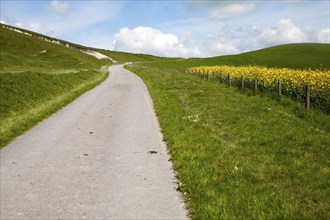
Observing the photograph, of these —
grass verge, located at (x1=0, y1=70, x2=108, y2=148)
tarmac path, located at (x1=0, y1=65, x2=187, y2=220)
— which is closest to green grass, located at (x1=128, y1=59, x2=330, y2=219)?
tarmac path, located at (x1=0, y1=65, x2=187, y2=220)

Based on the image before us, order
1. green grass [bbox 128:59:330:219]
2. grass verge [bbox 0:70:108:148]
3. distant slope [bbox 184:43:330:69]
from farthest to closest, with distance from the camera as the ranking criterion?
distant slope [bbox 184:43:330:69], grass verge [bbox 0:70:108:148], green grass [bbox 128:59:330:219]

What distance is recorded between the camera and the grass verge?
48.5ft

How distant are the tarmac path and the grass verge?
0.72m

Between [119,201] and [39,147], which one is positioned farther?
[39,147]

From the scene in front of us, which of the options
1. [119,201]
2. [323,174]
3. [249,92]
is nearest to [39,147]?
[119,201]

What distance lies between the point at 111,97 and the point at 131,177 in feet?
A: 56.7

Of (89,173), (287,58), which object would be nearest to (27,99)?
(89,173)

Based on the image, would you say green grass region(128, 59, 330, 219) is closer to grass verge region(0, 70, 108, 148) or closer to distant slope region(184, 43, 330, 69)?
grass verge region(0, 70, 108, 148)

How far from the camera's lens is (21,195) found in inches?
A: 298

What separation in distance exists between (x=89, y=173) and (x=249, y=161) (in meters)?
4.35

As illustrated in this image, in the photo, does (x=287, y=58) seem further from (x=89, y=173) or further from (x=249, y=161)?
(x=89, y=173)

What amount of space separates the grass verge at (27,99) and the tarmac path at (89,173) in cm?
72

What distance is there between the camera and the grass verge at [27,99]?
48.5ft

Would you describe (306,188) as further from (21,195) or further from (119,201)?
(21,195)
